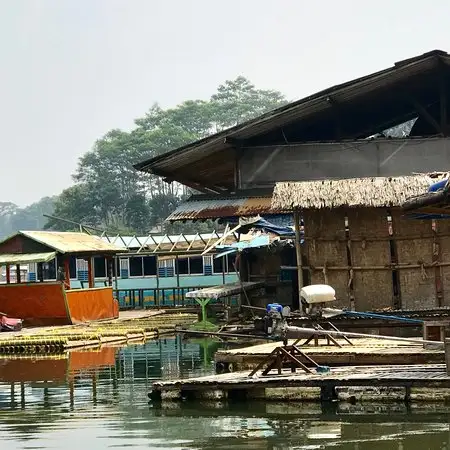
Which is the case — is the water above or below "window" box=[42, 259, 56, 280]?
below

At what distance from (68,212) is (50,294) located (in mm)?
42154

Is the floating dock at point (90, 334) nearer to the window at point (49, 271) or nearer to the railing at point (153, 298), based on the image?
the railing at point (153, 298)

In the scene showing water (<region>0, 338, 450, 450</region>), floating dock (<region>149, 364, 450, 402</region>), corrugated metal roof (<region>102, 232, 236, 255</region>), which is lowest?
water (<region>0, 338, 450, 450</region>)

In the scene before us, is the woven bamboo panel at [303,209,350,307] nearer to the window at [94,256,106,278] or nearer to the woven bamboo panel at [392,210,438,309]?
the woven bamboo panel at [392,210,438,309]

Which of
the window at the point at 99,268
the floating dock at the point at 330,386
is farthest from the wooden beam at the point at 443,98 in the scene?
the window at the point at 99,268

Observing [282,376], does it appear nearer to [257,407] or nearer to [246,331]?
[257,407]

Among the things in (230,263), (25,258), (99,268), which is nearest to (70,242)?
(25,258)

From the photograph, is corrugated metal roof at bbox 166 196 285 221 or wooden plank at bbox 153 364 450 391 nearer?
wooden plank at bbox 153 364 450 391

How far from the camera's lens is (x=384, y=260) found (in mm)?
17875

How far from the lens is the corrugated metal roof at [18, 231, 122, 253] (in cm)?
2875

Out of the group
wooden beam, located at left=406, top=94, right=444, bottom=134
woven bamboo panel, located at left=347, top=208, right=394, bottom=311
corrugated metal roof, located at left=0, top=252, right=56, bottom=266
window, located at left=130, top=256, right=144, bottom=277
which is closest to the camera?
woven bamboo panel, located at left=347, top=208, right=394, bottom=311

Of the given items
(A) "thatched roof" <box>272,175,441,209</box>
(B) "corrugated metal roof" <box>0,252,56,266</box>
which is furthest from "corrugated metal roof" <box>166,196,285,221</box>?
(B) "corrugated metal roof" <box>0,252,56,266</box>

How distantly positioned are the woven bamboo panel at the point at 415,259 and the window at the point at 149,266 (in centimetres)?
2496

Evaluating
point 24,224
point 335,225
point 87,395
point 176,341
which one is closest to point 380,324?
point 335,225
